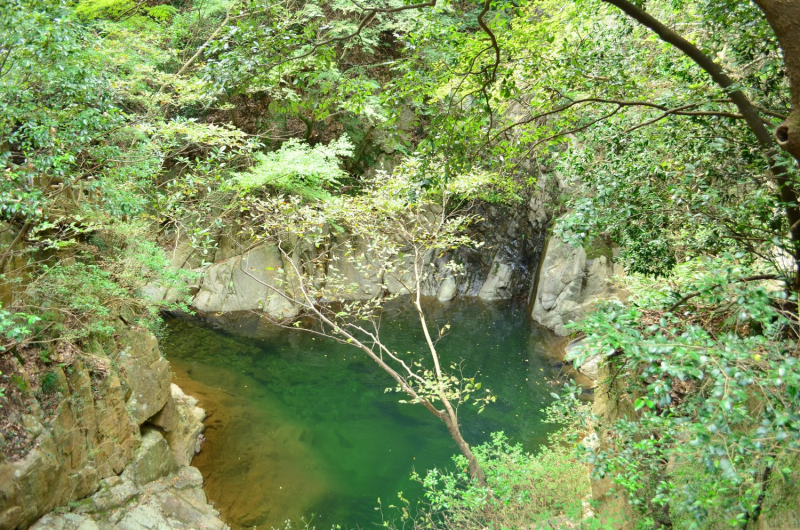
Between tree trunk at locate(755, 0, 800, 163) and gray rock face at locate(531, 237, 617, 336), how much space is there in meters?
13.1

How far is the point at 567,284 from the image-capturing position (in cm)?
1600

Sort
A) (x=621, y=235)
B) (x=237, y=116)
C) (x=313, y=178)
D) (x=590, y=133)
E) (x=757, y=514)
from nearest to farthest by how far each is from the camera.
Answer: (x=757, y=514) < (x=621, y=235) < (x=590, y=133) < (x=313, y=178) < (x=237, y=116)

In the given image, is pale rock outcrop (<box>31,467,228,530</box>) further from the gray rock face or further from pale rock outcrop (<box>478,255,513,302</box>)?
pale rock outcrop (<box>478,255,513,302</box>)

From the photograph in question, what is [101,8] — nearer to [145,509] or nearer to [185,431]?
[185,431]

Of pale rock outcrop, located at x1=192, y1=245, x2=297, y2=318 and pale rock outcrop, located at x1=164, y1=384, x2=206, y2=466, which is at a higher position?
pale rock outcrop, located at x1=192, y1=245, x2=297, y2=318

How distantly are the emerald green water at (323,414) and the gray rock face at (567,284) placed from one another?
86 centimetres

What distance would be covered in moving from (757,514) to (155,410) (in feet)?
27.9

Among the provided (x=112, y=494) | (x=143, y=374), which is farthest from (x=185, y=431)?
(x=112, y=494)

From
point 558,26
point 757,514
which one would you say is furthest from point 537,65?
point 558,26

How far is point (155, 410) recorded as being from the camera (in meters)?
7.96

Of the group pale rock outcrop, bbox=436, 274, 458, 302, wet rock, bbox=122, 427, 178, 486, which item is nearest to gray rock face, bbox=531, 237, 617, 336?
pale rock outcrop, bbox=436, 274, 458, 302

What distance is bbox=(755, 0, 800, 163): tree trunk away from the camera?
226cm

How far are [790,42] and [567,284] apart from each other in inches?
567

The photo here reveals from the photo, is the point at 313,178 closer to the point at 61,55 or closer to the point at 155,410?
the point at 155,410
